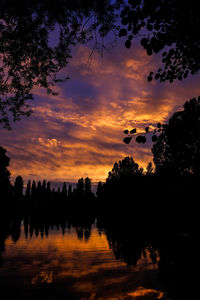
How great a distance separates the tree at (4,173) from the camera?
138 ft

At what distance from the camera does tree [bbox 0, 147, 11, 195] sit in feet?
138

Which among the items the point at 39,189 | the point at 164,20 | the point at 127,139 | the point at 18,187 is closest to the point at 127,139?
the point at 127,139

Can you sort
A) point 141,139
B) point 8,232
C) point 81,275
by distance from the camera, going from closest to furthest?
point 141,139, point 81,275, point 8,232

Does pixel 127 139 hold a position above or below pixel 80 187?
below

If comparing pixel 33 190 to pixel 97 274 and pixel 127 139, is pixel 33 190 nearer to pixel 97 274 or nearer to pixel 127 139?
pixel 97 274

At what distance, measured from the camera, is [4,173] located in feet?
143

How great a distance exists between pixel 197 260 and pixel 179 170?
26832 millimetres

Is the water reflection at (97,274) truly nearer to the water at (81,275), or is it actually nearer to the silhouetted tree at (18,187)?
the water at (81,275)

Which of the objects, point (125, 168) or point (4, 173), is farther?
point (125, 168)

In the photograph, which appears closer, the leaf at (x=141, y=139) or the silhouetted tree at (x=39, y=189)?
the leaf at (x=141, y=139)

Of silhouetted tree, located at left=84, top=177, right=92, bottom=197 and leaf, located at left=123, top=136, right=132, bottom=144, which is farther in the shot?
silhouetted tree, located at left=84, top=177, right=92, bottom=197

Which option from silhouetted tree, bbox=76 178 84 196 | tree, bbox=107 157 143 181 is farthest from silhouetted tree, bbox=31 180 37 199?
tree, bbox=107 157 143 181

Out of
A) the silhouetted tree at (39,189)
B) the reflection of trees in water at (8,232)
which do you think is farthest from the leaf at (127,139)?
the silhouetted tree at (39,189)

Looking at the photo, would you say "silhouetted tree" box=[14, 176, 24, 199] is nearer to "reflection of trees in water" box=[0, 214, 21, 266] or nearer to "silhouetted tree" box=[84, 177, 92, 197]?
"silhouetted tree" box=[84, 177, 92, 197]
